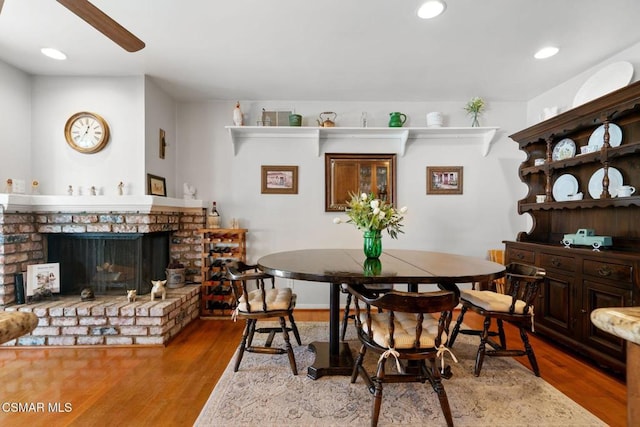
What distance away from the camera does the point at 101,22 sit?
1421 millimetres

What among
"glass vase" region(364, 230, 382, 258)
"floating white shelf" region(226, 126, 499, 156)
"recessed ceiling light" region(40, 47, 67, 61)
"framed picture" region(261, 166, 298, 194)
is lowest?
"glass vase" region(364, 230, 382, 258)

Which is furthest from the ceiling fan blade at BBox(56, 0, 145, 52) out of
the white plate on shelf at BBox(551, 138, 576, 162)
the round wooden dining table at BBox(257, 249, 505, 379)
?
the white plate on shelf at BBox(551, 138, 576, 162)

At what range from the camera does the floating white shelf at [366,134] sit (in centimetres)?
341

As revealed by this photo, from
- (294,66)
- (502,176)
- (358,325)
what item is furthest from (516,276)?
(294,66)

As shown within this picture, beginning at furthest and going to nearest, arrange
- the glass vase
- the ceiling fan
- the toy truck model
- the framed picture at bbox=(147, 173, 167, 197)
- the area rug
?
the framed picture at bbox=(147, 173, 167, 197) < the toy truck model < the glass vase < the area rug < the ceiling fan

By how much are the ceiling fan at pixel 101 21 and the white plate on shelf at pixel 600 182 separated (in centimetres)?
350

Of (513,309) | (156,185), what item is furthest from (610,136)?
(156,185)

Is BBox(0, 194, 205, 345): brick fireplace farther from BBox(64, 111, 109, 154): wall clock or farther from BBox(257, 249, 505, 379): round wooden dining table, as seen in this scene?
BBox(257, 249, 505, 379): round wooden dining table

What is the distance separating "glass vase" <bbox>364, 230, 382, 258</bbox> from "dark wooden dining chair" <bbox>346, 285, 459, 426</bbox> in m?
0.49

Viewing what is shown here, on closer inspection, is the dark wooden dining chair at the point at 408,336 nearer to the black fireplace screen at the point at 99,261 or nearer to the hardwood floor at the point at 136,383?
the hardwood floor at the point at 136,383

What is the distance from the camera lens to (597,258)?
2.20 metres

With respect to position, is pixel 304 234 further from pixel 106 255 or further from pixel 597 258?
pixel 597 258

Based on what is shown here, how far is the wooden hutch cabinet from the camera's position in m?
2.11

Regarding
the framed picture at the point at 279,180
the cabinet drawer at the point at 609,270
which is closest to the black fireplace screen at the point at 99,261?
the framed picture at the point at 279,180
